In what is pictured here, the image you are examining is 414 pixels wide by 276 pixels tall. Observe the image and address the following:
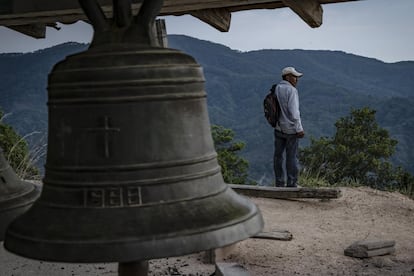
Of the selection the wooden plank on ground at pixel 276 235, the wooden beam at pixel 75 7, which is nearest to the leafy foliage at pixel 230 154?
the wooden plank on ground at pixel 276 235

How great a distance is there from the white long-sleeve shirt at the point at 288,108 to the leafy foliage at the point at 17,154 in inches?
127

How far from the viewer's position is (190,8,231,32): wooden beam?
169 inches

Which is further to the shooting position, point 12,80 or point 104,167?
point 12,80

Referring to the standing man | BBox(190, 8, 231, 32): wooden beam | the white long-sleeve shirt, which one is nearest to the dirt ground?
the standing man

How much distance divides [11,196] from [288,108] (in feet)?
16.5

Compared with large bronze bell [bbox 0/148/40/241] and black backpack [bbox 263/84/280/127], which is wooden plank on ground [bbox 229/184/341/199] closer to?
black backpack [bbox 263/84/280/127]

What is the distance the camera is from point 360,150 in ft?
50.4

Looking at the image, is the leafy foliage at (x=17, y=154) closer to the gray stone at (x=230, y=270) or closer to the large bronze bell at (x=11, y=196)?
the gray stone at (x=230, y=270)

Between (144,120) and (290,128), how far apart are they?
18.4 ft

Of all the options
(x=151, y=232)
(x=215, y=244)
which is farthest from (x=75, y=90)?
(x=215, y=244)

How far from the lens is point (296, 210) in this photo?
7.20 meters

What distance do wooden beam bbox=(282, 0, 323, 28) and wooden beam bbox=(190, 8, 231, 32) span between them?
2.14 feet

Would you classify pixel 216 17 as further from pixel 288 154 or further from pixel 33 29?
pixel 288 154

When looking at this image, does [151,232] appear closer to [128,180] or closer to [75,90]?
[128,180]
